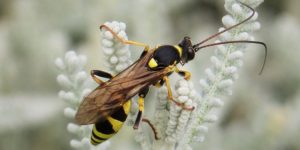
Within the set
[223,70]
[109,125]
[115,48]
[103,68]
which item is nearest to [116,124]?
[109,125]

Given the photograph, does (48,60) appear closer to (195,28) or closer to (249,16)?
(195,28)

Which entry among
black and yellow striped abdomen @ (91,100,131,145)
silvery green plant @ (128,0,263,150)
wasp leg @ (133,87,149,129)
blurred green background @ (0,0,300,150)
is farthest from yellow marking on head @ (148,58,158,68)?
blurred green background @ (0,0,300,150)

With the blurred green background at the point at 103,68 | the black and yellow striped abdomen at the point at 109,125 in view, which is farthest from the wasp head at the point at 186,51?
→ the blurred green background at the point at 103,68

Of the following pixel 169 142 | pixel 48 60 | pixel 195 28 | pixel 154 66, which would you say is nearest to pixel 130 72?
pixel 154 66

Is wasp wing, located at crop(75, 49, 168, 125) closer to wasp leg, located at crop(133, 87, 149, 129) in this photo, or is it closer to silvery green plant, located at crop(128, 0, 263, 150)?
wasp leg, located at crop(133, 87, 149, 129)

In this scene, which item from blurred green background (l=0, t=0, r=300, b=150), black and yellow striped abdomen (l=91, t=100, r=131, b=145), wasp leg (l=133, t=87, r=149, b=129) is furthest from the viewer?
blurred green background (l=0, t=0, r=300, b=150)

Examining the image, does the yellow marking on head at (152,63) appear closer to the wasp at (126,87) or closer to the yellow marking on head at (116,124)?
the wasp at (126,87)
